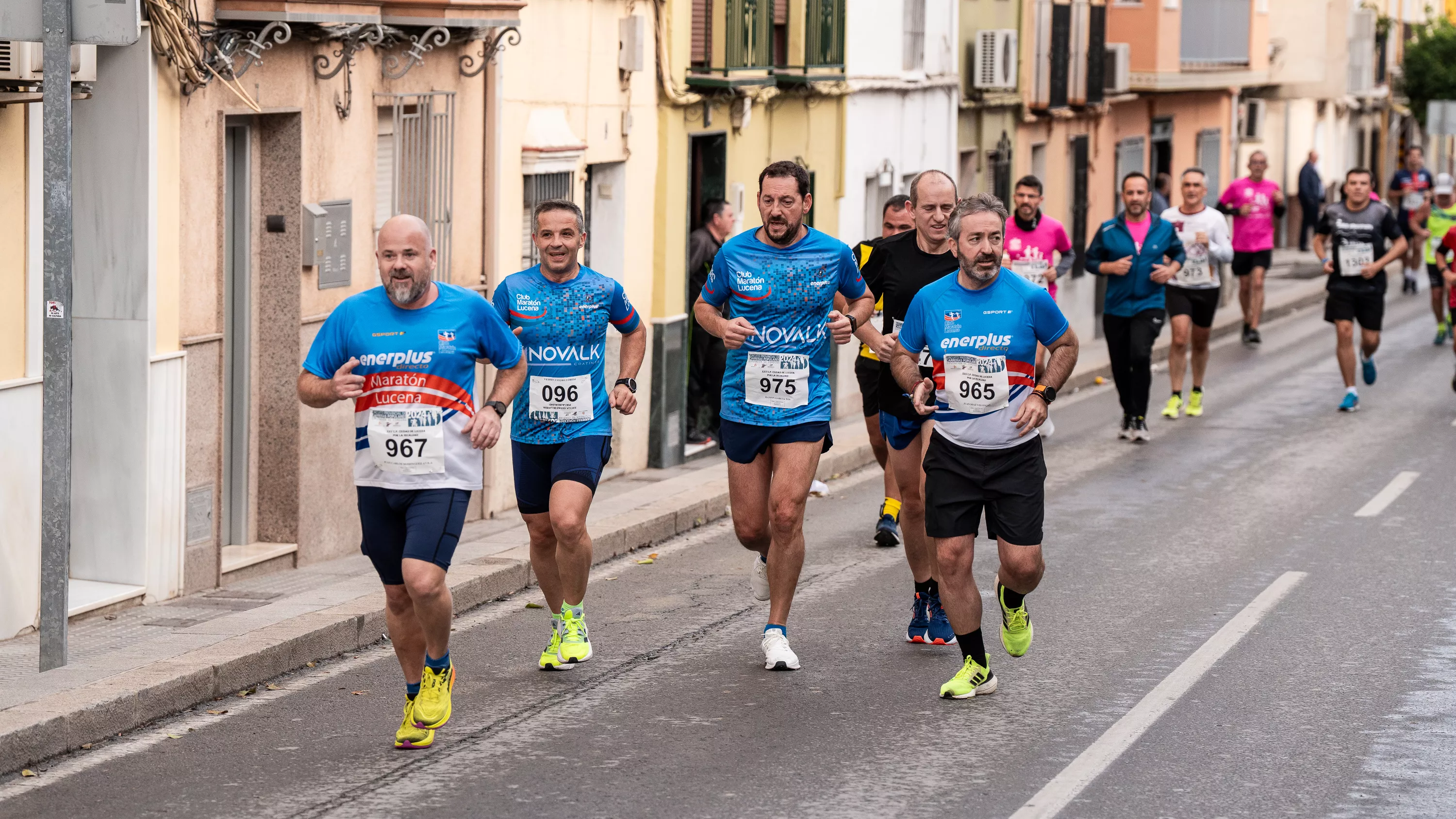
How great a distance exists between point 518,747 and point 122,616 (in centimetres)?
296

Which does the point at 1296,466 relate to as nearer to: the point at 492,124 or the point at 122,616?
the point at 492,124

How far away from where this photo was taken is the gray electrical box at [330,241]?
36.9 feet

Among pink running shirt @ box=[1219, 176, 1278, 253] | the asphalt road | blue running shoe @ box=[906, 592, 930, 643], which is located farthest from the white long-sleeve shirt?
blue running shoe @ box=[906, 592, 930, 643]

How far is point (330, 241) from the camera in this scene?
11.5 metres

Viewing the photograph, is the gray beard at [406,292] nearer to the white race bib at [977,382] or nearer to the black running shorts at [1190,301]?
the white race bib at [977,382]

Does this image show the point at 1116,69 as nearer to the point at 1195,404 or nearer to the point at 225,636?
the point at 1195,404

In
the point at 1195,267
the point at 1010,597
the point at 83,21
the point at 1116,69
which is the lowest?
the point at 1010,597

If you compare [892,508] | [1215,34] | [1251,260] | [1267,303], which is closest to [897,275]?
[892,508]

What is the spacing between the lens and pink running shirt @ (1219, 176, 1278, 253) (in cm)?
2483

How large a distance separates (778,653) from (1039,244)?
7.97 m

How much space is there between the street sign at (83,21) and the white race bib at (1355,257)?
12.9 meters

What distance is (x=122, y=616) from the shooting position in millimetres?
9797

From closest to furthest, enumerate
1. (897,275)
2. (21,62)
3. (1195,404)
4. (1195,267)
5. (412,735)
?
(412,735), (21,62), (897,275), (1195,267), (1195,404)

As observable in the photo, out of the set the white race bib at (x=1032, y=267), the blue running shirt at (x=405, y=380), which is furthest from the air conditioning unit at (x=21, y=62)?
the white race bib at (x=1032, y=267)
